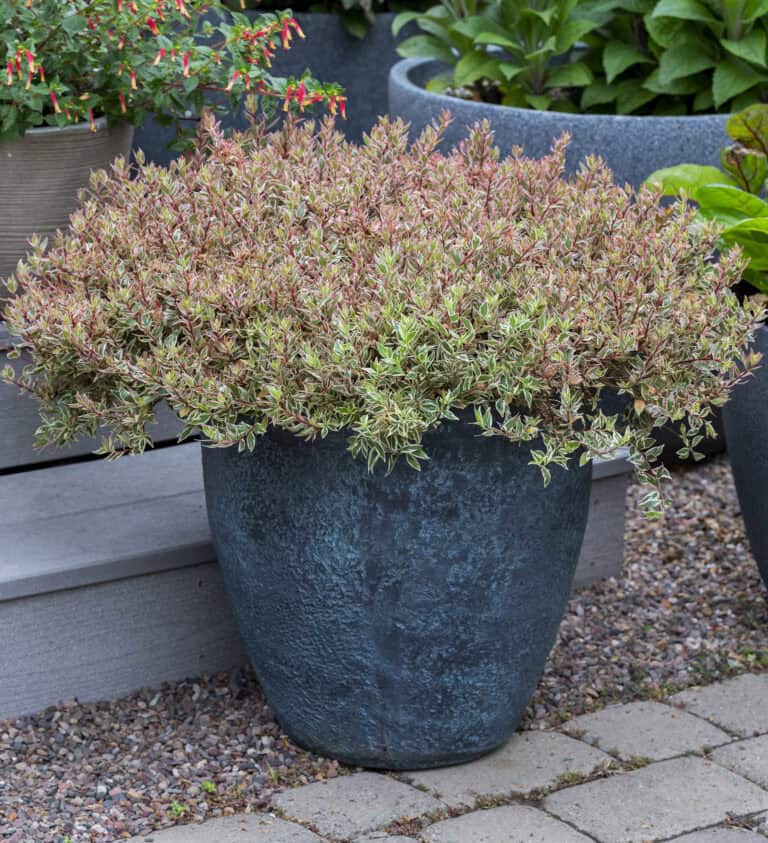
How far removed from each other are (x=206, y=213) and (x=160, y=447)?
87cm

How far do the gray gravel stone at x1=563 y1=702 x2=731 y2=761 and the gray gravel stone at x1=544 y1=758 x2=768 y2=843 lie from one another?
0.20 ft

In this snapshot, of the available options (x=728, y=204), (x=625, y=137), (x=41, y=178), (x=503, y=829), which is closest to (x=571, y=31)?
(x=625, y=137)

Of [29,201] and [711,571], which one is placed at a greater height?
[29,201]

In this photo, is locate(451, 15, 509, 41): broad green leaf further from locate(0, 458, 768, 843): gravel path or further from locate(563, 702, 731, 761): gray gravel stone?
locate(563, 702, 731, 761): gray gravel stone

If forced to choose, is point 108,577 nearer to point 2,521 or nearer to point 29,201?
point 2,521

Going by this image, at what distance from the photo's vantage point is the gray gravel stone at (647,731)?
8.43 feet

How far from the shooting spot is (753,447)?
292 cm

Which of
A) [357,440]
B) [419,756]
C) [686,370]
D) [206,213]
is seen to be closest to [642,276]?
→ [686,370]

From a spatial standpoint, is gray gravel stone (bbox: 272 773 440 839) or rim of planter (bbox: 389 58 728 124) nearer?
gray gravel stone (bbox: 272 773 440 839)

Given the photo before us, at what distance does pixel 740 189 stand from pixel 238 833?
1.68m

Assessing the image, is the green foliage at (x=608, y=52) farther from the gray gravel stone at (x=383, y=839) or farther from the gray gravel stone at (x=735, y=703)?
the gray gravel stone at (x=383, y=839)

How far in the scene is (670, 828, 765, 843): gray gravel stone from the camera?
2275 mm

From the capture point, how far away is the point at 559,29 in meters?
3.69

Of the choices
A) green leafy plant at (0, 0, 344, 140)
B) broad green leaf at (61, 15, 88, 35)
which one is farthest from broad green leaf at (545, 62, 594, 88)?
broad green leaf at (61, 15, 88, 35)
